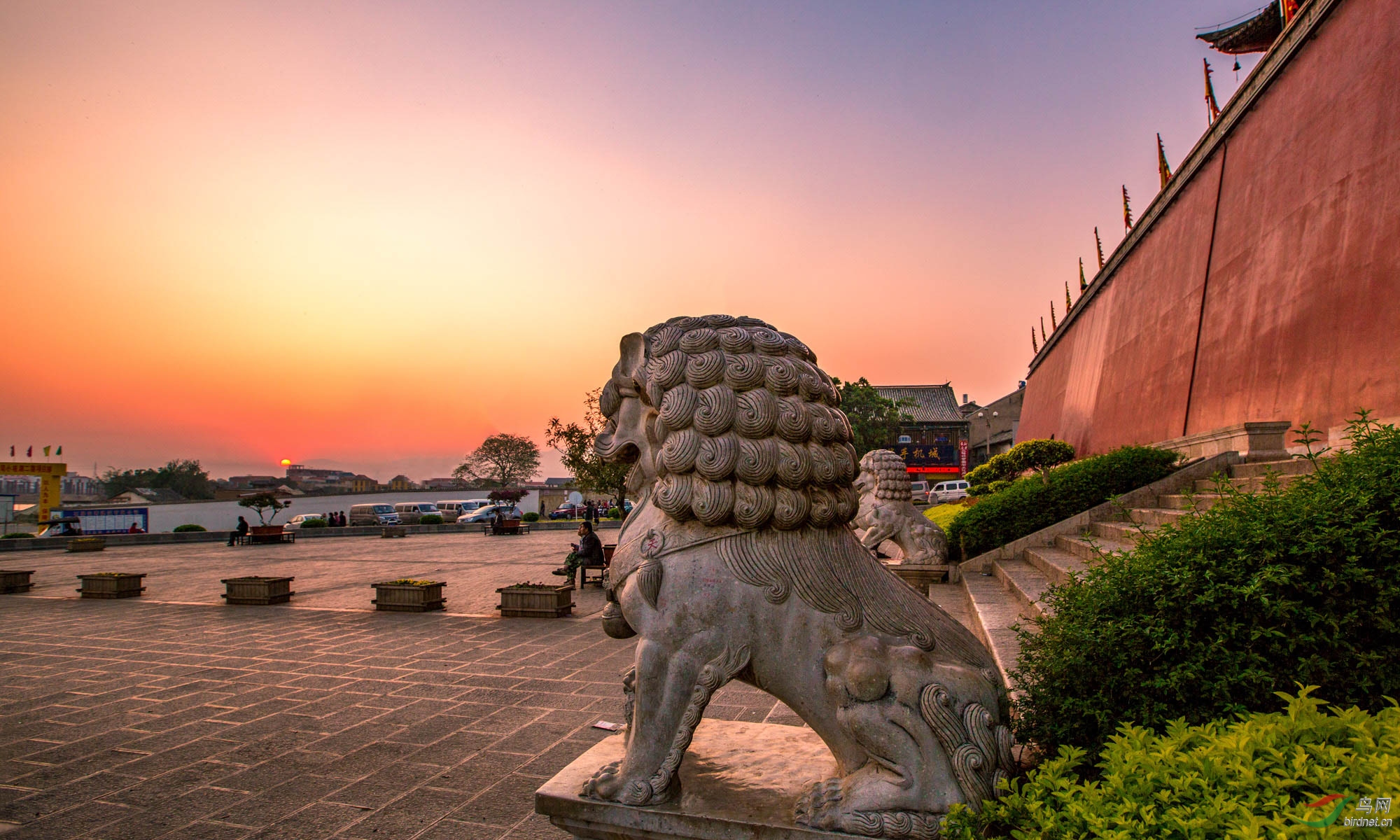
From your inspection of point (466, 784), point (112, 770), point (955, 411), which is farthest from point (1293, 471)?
point (955, 411)

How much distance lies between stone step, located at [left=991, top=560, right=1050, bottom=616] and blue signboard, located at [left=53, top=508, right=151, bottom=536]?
1147 inches

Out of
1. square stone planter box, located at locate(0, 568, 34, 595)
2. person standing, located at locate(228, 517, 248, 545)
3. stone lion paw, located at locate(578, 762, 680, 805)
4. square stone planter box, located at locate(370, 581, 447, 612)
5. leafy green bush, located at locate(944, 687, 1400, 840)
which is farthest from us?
person standing, located at locate(228, 517, 248, 545)

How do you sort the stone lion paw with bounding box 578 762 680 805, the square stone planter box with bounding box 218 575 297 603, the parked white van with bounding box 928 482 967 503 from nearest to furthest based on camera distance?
the stone lion paw with bounding box 578 762 680 805
the square stone planter box with bounding box 218 575 297 603
the parked white van with bounding box 928 482 967 503

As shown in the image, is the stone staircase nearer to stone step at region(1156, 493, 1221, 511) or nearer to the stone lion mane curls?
stone step at region(1156, 493, 1221, 511)

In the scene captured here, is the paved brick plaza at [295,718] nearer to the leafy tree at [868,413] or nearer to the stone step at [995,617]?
the stone step at [995,617]

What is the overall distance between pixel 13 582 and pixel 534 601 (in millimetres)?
9465

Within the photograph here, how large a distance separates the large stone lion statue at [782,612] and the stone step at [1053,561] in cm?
352

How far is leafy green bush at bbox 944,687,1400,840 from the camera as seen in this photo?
1.31 m

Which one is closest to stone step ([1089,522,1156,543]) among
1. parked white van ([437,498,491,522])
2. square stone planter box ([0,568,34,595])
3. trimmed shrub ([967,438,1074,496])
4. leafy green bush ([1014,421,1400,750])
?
leafy green bush ([1014,421,1400,750])

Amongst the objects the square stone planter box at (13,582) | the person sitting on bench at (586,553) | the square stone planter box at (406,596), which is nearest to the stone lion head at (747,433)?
the square stone planter box at (406,596)

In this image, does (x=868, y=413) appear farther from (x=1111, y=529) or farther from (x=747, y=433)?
(x=747, y=433)

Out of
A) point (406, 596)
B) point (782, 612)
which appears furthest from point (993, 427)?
point (782, 612)

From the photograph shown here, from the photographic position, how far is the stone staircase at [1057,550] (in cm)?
505

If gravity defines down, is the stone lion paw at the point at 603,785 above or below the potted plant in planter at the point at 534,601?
above
